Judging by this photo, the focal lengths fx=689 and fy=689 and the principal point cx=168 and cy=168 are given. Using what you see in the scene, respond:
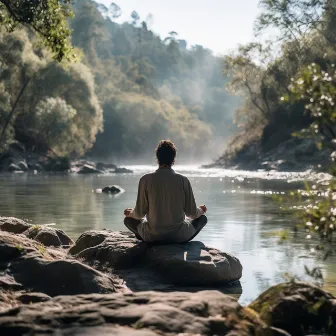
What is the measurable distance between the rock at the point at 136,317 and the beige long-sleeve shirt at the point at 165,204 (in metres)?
3.93

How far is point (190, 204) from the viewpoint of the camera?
10.1m

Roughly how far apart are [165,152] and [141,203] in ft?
2.77

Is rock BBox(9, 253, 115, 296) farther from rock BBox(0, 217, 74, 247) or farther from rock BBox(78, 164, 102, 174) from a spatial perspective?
rock BBox(78, 164, 102, 174)

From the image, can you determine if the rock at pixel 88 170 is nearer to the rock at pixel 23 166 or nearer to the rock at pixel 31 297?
the rock at pixel 23 166

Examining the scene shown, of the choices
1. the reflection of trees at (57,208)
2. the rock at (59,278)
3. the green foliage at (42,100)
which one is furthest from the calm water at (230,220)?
the green foliage at (42,100)

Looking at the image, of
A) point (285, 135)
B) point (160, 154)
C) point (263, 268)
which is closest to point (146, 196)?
point (160, 154)

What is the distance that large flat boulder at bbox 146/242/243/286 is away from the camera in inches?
382

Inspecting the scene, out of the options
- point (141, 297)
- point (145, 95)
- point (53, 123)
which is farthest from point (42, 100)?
point (145, 95)

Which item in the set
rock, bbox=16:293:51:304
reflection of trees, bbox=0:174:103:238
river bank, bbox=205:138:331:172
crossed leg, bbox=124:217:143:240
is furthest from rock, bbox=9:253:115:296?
river bank, bbox=205:138:331:172

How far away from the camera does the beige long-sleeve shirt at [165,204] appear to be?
32.7 ft

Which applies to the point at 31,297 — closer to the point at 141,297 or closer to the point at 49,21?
the point at 141,297

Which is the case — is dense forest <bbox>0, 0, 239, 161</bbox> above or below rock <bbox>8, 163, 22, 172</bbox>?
above

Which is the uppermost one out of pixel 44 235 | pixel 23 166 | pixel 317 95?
pixel 317 95

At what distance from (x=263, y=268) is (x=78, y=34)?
12746 cm
